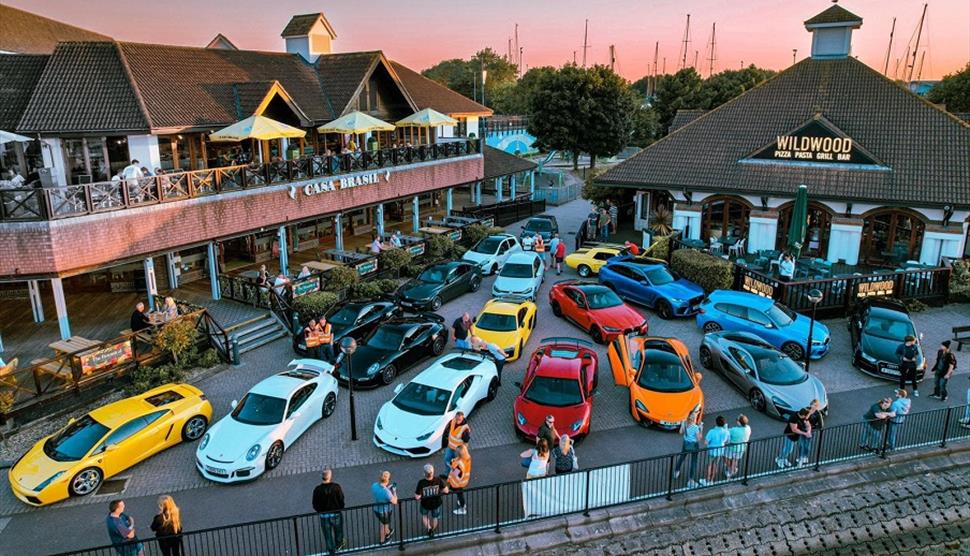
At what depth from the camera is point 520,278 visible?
79.9 ft

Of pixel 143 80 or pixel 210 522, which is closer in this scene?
pixel 210 522

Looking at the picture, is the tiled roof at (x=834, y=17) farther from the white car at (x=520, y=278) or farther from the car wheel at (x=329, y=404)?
the car wheel at (x=329, y=404)

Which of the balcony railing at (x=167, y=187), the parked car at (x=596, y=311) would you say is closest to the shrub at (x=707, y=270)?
the parked car at (x=596, y=311)

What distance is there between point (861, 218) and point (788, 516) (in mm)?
17864

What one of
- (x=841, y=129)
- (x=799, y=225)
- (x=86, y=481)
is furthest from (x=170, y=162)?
(x=841, y=129)

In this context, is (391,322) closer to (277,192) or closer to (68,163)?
(277,192)

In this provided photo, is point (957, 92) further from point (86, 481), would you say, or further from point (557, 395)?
point (86, 481)

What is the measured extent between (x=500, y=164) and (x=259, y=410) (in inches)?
1189

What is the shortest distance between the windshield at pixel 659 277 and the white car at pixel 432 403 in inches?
355

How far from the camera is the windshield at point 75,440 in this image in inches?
518

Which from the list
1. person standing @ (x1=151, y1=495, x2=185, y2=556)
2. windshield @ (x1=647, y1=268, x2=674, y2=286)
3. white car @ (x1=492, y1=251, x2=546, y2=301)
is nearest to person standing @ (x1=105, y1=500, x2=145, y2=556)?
person standing @ (x1=151, y1=495, x2=185, y2=556)

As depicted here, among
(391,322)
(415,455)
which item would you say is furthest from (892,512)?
(391,322)

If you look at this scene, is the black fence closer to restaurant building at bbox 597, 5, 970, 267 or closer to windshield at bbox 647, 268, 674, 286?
windshield at bbox 647, 268, 674, 286

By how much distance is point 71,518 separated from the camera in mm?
12492
